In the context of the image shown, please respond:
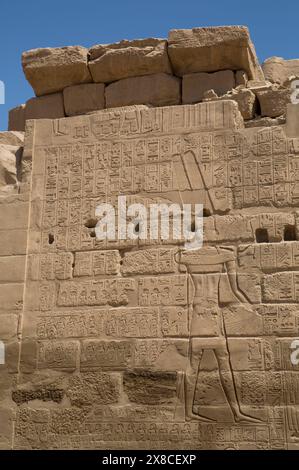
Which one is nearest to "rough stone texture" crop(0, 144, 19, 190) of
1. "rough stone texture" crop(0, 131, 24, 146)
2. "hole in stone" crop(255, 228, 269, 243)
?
"rough stone texture" crop(0, 131, 24, 146)

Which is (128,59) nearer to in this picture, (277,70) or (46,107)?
(46,107)

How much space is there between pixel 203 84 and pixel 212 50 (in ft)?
1.12

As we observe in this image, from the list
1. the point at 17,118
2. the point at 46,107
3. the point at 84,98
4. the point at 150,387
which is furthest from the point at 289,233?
the point at 17,118

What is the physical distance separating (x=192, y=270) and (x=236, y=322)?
55 centimetres

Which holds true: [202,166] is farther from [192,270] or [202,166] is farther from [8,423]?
[8,423]

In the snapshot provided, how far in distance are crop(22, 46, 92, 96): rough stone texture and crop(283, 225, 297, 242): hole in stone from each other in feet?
9.80

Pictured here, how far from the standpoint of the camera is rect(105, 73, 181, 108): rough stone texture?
697cm

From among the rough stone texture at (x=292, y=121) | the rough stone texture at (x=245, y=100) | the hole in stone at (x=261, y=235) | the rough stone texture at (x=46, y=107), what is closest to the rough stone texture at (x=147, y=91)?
the rough stone texture at (x=46, y=107)

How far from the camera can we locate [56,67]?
23.6ft

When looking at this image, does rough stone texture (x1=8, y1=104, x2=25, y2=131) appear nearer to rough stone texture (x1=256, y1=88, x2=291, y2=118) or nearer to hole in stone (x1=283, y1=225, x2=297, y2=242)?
rough stone texture (x1=256, y1=88, x2=291, y2=118)

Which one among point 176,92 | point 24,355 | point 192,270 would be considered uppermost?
point 176,92
